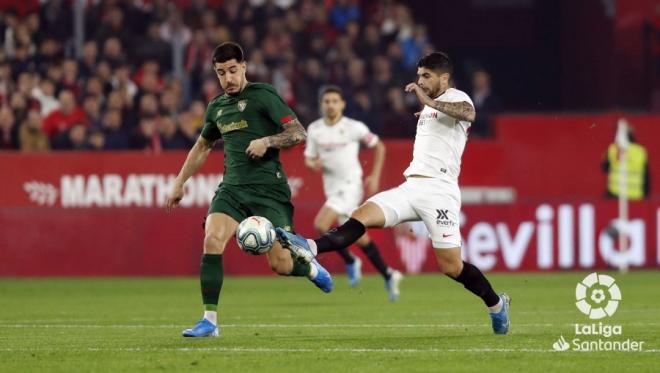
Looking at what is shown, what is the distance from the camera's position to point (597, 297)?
15.6 meters

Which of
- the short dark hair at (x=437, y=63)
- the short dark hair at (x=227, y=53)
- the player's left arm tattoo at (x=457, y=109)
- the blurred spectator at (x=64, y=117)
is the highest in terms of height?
the short dark hair at (x=227, y=53)

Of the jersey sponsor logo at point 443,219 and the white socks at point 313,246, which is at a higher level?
the jersey sponsor logo at point 443,219

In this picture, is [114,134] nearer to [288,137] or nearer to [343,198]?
[343,198]

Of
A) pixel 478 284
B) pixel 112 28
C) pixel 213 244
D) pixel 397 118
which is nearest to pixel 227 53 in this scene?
pixel 213 244

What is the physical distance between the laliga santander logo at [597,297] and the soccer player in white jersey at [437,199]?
2.44 m

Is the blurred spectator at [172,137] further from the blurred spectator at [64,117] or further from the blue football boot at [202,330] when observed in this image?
the blue football boot at [202,330]

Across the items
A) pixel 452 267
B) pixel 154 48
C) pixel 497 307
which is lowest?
pixel 497 307

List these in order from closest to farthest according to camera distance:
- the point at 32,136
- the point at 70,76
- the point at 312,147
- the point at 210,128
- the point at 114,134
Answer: the point at 210,128, the point at 312,147, the point at 32,136, the point at 114,134, the point at 70,76

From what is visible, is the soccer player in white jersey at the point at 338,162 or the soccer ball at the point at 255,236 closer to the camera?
the soccer ball at the point at 255,236

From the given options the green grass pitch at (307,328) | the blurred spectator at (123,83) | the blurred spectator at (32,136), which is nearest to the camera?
the green grass pitch at (307,328)

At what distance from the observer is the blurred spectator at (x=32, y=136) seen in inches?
887

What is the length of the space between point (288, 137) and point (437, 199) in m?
1.21

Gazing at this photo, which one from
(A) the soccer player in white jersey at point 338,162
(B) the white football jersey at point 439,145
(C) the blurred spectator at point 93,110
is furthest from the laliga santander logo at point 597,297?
(C) the blurred spectator at point 93,110

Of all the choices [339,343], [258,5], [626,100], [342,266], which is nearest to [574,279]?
[342,266]
